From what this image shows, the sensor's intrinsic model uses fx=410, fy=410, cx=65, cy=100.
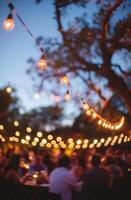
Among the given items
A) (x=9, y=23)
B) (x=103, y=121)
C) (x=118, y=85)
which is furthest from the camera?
(x=118, y=85)

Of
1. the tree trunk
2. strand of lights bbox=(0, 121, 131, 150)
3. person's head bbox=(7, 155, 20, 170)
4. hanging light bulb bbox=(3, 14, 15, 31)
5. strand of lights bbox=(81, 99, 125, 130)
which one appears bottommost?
person's head bbox=(7, 155, 20, 170)

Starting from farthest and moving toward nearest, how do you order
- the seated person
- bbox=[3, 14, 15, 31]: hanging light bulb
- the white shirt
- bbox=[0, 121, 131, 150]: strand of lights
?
bbox=[0, 121, 131, 150]: strand of lights
the seated person
the white shirt
bbox=[3, 14, 15, 31]: hanging light bulb

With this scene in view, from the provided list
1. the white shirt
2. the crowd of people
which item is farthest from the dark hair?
the white shirt

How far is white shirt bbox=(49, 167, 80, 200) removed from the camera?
26.1ft

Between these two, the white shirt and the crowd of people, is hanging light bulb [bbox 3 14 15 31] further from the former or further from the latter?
the white shirt

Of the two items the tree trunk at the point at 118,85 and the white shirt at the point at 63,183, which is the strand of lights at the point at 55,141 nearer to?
the tree trunk at the point at 118,85

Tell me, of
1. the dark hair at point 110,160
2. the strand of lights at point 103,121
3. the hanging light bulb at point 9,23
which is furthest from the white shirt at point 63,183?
the strand of lights at point 103,121

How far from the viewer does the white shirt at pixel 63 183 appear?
7.94 meters

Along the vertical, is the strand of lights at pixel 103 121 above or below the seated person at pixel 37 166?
above

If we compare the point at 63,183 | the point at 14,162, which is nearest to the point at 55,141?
the point at 14,162

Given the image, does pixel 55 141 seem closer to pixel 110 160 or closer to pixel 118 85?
pixel 110 160

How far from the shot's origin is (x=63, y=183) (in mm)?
7977

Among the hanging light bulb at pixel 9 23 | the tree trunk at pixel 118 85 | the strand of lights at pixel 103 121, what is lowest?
the strand of lights at pixel 103 121

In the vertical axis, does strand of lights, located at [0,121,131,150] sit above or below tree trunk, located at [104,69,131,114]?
below
